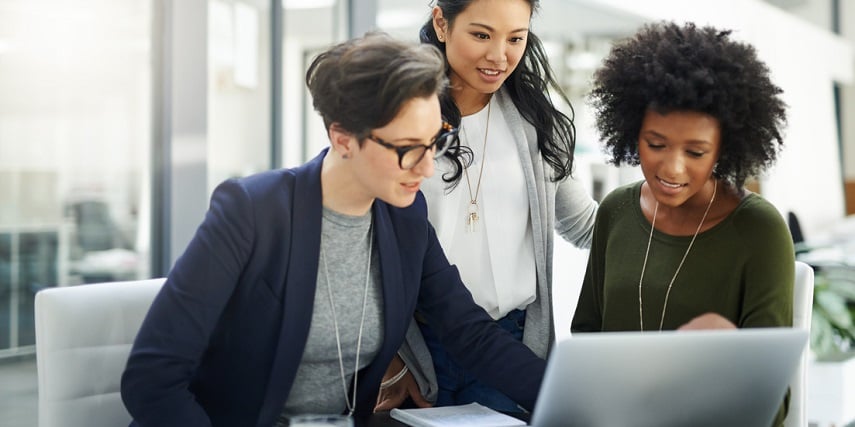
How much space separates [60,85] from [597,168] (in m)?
3.60

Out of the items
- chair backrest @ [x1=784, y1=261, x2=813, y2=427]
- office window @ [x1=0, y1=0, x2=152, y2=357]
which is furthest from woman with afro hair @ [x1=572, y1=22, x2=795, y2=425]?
office window @ [x1=0, y1=0, x2=152, y2=357]

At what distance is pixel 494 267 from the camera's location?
1.97 m

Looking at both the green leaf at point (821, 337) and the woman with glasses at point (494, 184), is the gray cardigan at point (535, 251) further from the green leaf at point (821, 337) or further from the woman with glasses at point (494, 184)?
the green leaf at point (821, 337)

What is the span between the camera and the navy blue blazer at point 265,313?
1452 mm

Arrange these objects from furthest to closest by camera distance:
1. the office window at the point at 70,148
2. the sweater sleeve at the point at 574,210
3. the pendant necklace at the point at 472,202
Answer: the office window at the point at 70,148 → the sweater sleeve at the point at 574,210 → the pendant necklace at the point at 472,202

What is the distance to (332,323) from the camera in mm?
1639

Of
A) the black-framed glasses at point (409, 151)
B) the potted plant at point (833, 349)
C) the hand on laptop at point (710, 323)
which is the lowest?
the potted plant at point (833, 349)

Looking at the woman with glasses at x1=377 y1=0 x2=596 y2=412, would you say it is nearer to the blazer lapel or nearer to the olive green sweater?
the olive green sweater

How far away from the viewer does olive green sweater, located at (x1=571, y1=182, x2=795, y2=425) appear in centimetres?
154

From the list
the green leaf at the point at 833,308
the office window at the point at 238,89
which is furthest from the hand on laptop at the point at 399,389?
the green leaf at the point at 833,308

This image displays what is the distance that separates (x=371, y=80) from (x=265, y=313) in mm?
441

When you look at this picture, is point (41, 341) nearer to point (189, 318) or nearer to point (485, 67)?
point (189, 318)

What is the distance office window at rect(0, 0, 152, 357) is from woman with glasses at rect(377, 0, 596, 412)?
1.60 m

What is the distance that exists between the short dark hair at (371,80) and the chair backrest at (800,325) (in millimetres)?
810
